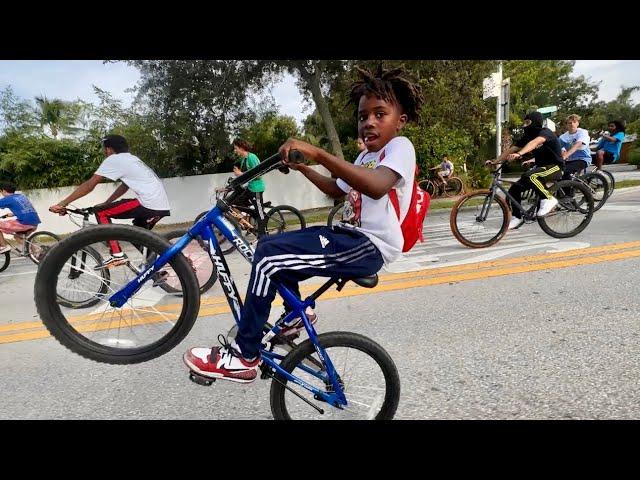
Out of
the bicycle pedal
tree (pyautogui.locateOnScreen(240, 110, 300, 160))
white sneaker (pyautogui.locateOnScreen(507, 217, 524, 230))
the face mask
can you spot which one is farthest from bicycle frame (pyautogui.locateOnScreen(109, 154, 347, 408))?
tree (pyautogui.locateOnScreen(240, 110, 300, 160))

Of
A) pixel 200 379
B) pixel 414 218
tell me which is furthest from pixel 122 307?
pixel 414 218

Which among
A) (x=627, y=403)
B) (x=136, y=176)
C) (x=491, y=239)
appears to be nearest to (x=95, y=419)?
(x=136, y=176)

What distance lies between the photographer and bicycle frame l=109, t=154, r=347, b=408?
1.78m

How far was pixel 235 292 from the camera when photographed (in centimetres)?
196

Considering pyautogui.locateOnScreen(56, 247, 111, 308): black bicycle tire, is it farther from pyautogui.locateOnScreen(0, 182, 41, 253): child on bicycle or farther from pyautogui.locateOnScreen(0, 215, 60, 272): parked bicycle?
pyautogui.locateOnScreen(0, 182, 41, 253): child on bicycle

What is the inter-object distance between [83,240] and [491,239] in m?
5.36

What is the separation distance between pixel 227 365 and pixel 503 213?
199 inches

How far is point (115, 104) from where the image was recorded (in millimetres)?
12984

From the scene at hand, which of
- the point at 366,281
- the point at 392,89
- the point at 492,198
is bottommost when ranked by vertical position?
the point at 492,198

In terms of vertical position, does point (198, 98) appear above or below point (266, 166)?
above

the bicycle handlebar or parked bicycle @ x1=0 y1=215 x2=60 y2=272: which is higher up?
the bicycle handlebar

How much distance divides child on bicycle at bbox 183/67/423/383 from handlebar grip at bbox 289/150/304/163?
11 centimetres

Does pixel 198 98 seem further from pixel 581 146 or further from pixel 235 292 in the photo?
pixel 235 292

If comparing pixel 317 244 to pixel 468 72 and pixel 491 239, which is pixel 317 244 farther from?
pixel 468 72
